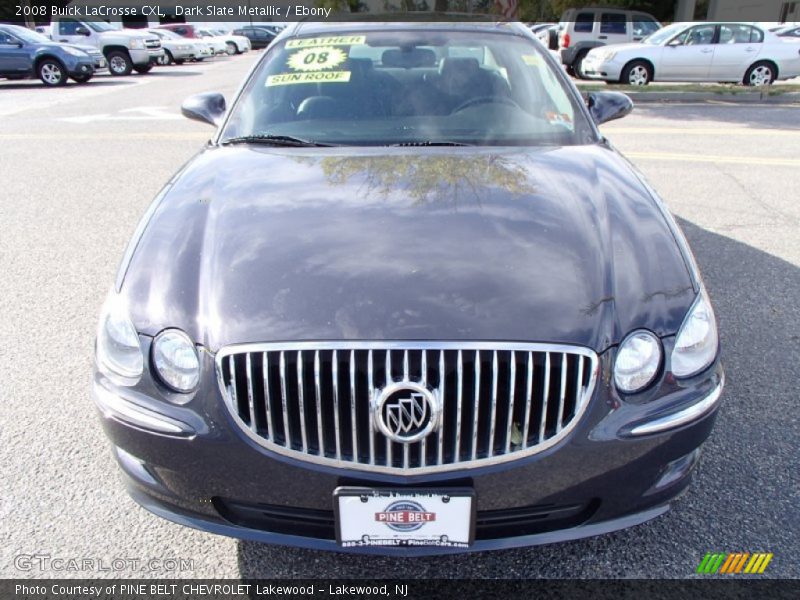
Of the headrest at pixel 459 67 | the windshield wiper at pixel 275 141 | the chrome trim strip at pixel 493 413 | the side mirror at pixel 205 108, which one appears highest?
the headrest at pixel 459 67

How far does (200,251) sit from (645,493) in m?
1.52

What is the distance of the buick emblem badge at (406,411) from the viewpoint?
1.63 m

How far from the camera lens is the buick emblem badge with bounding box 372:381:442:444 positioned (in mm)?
1633

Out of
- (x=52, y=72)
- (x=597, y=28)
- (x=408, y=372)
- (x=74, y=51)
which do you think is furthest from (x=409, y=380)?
(x=597, y=28)

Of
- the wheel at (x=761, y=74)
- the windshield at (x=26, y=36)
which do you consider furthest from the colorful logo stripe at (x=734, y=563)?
the windshield at (x=26, y=36)

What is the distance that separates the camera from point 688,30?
1427cm

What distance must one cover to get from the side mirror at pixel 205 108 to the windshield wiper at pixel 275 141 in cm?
67

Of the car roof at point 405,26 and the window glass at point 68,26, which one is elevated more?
the car roof at point 405,26

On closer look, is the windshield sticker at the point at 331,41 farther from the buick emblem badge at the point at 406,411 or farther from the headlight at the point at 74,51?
the headlight at the point at 74,51

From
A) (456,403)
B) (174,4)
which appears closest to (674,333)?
(456,403)

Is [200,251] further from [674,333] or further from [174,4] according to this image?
[174,4]

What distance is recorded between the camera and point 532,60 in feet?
11.4

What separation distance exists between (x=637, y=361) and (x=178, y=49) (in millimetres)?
28126

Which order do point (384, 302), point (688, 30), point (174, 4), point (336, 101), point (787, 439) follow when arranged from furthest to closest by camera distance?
point (174, 4) → point (688, 30) → point (336, 101) → point (787, 439) → point (384, 302)
